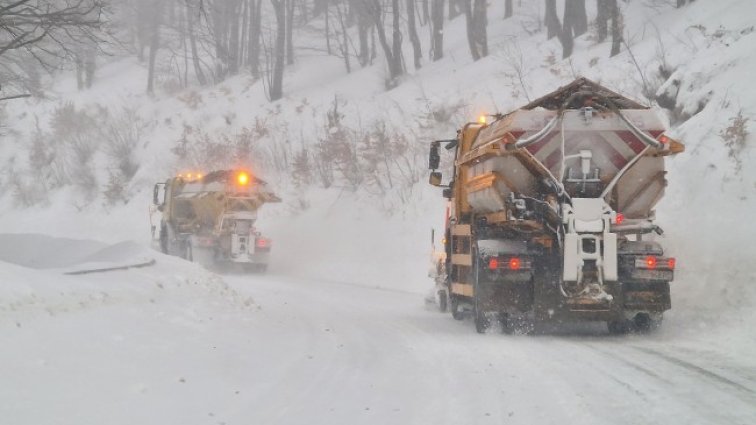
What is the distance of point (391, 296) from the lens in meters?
18.1

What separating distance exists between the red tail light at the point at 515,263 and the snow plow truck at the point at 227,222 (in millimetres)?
14976

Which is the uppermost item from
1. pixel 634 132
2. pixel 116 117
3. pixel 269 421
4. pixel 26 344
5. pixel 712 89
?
pixel 116 117

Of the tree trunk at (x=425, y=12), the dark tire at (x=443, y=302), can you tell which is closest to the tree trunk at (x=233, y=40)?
the tree trunk at (x=425, y=12)

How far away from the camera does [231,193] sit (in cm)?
2427

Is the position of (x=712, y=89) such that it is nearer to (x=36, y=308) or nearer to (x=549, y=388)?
(x=549, y=388)

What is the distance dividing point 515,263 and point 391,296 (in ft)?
26.2

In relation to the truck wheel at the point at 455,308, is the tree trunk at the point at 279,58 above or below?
above

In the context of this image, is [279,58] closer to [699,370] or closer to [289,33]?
[289,33]

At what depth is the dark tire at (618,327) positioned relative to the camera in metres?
10.7

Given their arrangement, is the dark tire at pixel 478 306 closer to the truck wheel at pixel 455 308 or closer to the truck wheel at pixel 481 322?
the truck wheel at pixel 481 322

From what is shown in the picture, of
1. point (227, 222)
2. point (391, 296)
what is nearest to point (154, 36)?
point (227, 222)

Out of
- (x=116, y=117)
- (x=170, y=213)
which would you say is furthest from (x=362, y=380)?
(x=116, y=117)

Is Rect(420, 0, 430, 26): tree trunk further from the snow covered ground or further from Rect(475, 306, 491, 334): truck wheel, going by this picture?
the snow covered ground

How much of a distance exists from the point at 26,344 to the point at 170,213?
2143cm
